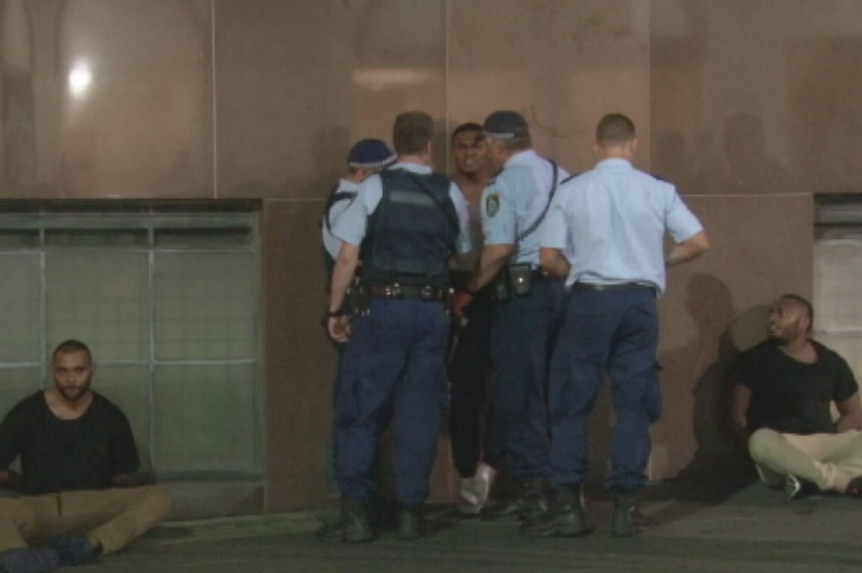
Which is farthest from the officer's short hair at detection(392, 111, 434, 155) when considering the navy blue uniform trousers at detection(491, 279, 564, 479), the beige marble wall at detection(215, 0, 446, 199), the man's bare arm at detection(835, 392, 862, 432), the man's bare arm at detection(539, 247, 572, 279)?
the man's bare arm at detection(835, 392, 862, 432)

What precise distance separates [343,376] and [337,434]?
0.26 metres

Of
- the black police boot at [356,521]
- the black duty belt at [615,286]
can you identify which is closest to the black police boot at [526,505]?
the black police boot at [356,521]

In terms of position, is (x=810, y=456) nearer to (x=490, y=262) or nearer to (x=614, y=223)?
(x=614, y=223)

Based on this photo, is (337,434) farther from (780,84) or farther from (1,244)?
(780,84)

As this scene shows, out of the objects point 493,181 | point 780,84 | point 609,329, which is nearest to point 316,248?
point 493,181

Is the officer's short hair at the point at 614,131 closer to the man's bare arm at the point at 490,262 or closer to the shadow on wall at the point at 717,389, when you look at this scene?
the man's bare arm at the point at 490,262

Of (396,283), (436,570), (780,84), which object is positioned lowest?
(436,570)

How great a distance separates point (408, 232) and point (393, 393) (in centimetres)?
72

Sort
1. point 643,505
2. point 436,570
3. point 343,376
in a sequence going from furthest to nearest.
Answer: point 643,505 < point 343,376 < point 436,570

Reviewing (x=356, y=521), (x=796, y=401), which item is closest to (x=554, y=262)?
(x=356, y=521)

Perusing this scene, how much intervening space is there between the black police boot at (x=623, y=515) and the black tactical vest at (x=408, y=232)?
1248 millimetres

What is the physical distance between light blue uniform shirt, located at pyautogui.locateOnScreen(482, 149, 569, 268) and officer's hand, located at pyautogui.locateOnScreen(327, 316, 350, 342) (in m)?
0.76

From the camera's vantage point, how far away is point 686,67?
31.9ft

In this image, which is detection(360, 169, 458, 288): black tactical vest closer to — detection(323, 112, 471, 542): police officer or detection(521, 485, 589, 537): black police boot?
detection(323, 112, 471, 542): police officer
